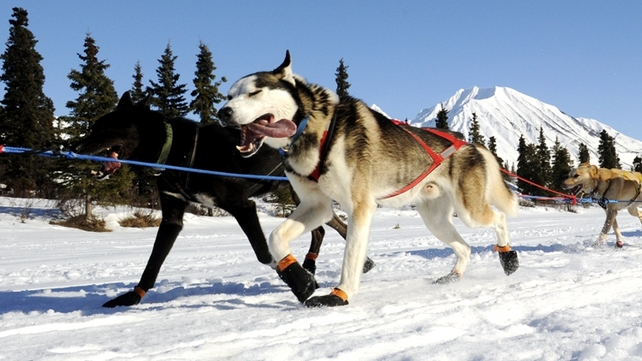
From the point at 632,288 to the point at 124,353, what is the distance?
10.8 feet

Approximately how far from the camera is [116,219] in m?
19.5

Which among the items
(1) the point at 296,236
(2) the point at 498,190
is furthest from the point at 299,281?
(2) the point at 498,190

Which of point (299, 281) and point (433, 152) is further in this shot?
point (433, 152)

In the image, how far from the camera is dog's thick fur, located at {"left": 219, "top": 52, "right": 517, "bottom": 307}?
3.21m

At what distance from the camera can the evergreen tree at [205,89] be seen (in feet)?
92.8

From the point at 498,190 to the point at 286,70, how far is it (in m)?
2.54

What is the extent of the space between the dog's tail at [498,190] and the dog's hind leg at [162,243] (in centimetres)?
264

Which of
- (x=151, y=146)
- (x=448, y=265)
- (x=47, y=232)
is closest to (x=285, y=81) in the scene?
(x=151, y=146)

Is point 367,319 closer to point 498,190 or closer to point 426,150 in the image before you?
point 426,150

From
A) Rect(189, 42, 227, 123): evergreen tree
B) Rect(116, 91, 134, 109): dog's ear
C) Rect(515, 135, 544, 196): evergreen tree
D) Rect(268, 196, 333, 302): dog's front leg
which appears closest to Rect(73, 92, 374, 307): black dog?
Rect(116, 91, 134, 109): dog's ear

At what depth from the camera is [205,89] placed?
28.4 metres

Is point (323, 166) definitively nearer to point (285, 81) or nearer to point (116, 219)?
point (285, 81)

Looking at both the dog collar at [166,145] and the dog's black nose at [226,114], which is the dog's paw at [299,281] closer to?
the dog's black nose at [226,114]

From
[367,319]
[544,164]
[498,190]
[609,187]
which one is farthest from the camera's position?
[544,164]
